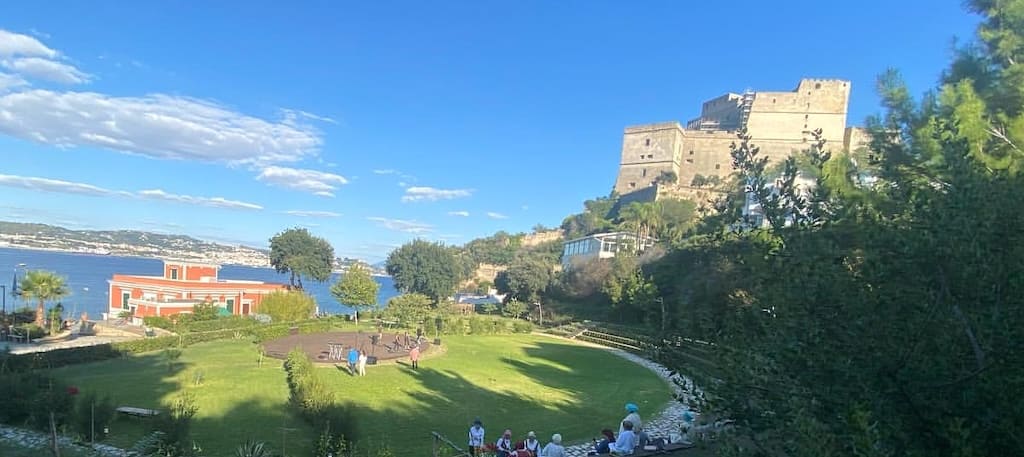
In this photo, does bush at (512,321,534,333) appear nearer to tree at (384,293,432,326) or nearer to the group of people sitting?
tree at (384,293,432,326)

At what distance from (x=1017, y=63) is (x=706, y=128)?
264 ft

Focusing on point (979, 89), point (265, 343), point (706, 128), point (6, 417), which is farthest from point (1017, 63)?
point (706, 128)

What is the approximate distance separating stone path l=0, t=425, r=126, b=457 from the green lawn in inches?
19.7

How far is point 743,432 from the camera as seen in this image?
4.32 metres

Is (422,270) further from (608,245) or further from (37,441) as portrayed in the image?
(37,441)

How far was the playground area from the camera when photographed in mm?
25219

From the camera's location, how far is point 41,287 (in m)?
35.8

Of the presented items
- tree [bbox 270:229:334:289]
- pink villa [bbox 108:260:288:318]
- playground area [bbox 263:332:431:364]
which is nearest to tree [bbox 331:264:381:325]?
playground area [bbox 263:332:431:364]

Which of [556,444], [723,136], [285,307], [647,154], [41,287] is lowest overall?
[285,307]

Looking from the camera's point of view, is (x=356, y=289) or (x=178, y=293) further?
(x=178, y=293)

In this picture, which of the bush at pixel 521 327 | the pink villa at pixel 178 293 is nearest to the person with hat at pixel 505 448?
the bush at pixel 521 327

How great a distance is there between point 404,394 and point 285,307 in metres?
24.8

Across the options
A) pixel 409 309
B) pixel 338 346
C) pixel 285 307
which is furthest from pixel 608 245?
pixel 338 346

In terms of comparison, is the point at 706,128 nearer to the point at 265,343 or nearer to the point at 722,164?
the point at 722,164
